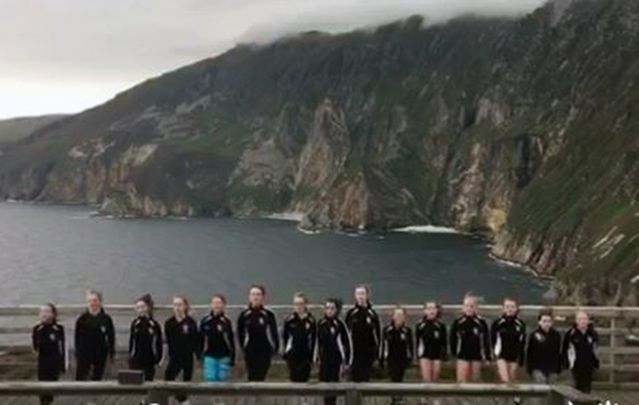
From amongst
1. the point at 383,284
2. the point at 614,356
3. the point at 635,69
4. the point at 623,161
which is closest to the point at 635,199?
the point at 623,161

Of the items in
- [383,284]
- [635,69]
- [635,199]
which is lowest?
[383,284]

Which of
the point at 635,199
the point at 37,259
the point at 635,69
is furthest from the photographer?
the point at 635,69

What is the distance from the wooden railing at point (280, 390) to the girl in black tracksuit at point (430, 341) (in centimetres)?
515

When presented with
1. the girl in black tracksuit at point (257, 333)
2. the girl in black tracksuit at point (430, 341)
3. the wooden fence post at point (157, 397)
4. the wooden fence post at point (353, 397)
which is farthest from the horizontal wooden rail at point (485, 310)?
the wooden fence post at point (157, 397)

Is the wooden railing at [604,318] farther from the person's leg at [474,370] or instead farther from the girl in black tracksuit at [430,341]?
the person's leg at [474,370]

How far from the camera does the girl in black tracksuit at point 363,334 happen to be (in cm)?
1506

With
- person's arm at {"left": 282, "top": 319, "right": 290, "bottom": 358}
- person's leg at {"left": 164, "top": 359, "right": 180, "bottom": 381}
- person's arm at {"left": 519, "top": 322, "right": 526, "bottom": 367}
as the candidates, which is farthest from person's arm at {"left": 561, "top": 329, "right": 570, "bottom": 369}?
person's leg at {"left": 164, "top": 359, "right": 180, "bottom": 381}

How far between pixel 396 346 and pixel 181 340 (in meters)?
3.56

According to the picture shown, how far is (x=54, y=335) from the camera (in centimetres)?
1487

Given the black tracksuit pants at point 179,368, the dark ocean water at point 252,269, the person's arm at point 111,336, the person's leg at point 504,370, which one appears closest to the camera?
the person's arm at point 111,336

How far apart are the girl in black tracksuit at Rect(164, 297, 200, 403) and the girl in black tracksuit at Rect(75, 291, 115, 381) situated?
0.97 meters

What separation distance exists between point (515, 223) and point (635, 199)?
39.8 m

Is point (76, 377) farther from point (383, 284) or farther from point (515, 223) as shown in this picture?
point (515, 223)

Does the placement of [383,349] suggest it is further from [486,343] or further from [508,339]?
[508,339]
